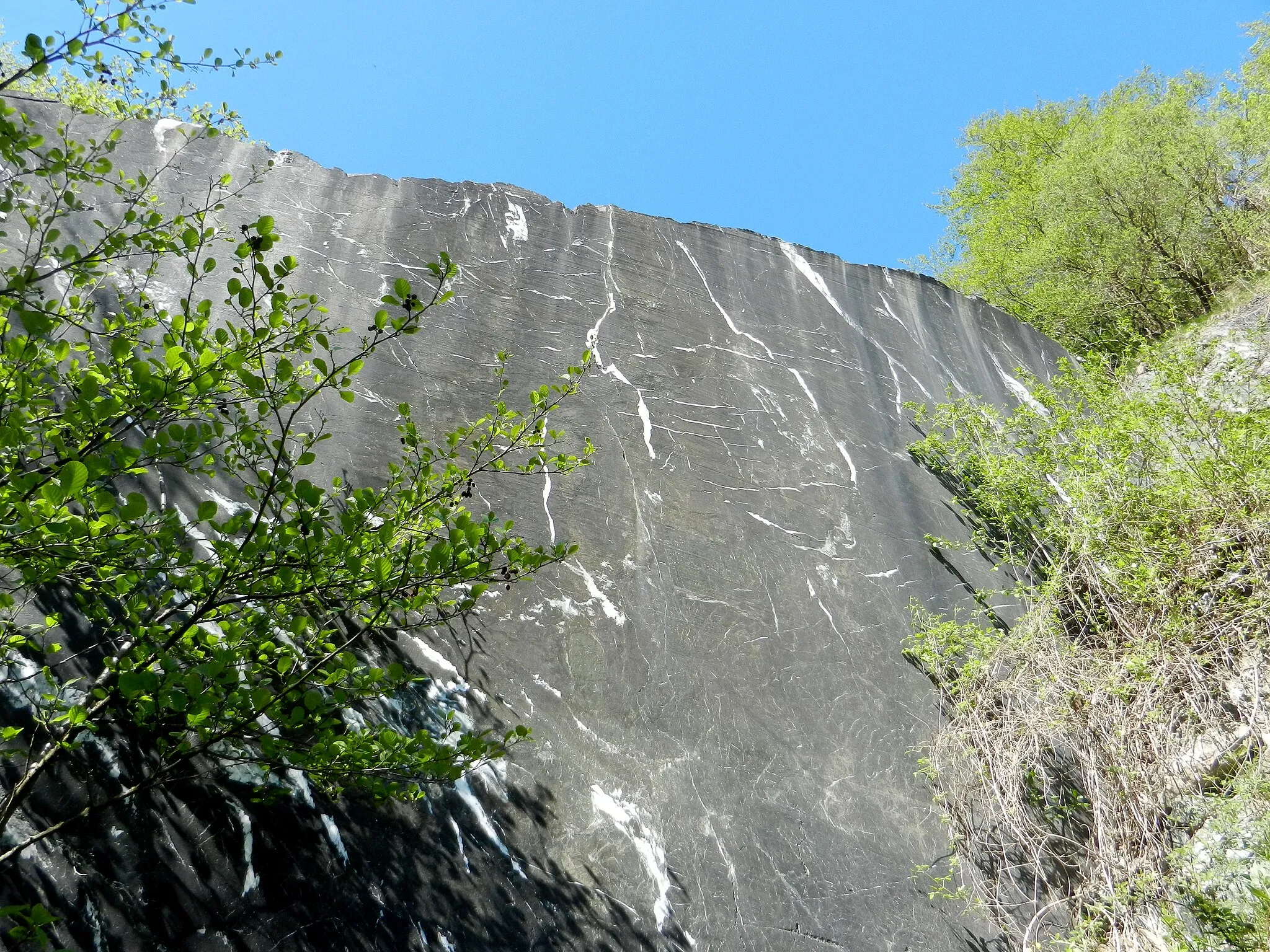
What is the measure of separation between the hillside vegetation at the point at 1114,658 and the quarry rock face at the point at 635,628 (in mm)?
230

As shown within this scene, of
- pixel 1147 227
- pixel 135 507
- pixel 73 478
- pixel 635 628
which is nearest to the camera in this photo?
pixel 73 478

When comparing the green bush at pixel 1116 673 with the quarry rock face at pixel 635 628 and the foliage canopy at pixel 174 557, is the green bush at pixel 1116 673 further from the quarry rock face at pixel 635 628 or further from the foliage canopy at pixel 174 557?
the foliage canopy at pixel 174 557

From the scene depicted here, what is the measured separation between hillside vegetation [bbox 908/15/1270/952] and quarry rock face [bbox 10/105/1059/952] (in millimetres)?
230

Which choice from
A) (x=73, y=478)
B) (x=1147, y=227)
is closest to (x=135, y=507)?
(x=73, y=478)

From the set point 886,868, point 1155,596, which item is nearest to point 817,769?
point 886,868

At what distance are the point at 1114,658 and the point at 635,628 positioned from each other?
6.78 feet

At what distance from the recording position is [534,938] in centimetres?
241

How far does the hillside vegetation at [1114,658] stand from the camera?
3.00 metres

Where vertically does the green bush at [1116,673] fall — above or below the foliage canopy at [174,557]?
below

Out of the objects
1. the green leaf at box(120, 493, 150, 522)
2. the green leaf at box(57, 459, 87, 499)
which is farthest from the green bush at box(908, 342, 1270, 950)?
the green leaf at box(57, 459, 87, 499)

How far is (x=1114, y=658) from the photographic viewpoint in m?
3.74

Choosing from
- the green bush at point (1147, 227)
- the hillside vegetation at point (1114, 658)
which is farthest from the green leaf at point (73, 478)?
the green bush at point (1147, 227)

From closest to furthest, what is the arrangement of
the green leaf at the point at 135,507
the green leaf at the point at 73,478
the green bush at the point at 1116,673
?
1. the green leaf at the point at 73,478
2. the green leaf at the point at 135,507
3. the green bush at the point at 1116,673

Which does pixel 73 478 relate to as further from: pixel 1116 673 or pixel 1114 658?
pixel 1114 658
